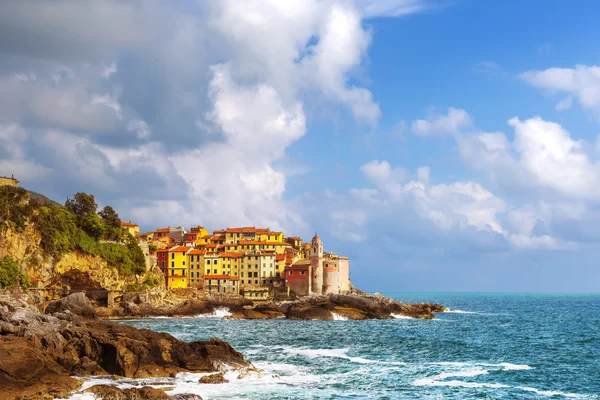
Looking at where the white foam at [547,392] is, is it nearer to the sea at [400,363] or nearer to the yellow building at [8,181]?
the sea at [400,363]

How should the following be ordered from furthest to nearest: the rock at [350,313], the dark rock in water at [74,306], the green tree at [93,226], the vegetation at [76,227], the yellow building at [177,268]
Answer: the yellow building at [177,268], the green tree at [93,226], the rock at [350,313], the vegetation at [76,227], the dark rock in water at [74,306]

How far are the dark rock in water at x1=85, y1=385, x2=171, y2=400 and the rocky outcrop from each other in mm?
1745

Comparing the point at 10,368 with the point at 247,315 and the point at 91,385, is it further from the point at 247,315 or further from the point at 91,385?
the point at 247,315

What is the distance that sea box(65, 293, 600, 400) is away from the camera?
1232 inches

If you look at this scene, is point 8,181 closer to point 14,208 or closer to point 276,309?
point 14,208

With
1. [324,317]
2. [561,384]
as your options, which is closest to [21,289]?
[324,317]

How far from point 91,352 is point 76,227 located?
5381 centimetres

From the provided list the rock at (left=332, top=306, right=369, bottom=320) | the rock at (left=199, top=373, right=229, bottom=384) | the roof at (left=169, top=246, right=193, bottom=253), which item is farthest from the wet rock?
the roof at (left=169, top=246, right=193, bottom=253)

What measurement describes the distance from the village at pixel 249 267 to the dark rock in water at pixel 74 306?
28.6 metres

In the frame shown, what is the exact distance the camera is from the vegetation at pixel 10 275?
67250mm

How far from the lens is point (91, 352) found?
1331 inches

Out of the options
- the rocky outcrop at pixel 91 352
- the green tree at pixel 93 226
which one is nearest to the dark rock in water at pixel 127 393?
the rocky outcrop at pixel 91 352

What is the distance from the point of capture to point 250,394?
29.8 m

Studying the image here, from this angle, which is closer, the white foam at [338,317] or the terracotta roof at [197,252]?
the white foam at [338,317]
